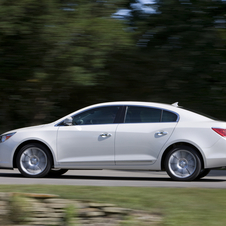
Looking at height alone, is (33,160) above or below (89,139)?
below

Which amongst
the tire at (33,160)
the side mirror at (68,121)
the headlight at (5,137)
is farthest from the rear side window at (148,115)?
the headlight at (5,137)

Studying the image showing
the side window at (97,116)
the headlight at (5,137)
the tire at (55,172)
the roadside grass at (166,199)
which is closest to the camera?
the roadside grass at (166,199)

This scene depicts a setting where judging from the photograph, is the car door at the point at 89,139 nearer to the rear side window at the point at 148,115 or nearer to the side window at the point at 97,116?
the side window at the point at 97,116

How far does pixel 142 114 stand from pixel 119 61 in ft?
23.4

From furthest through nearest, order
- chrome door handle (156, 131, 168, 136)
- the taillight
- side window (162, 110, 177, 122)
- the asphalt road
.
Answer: side window (162, 110, 177, 122) → chrome door handle (156, 131, 168, 136) → the taillight → the asphalt road

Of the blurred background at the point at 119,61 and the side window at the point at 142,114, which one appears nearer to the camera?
the side window at the point at 142,114

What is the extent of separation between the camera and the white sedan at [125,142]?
8625mm

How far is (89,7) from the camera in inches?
554

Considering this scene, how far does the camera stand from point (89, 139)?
29.6 feet

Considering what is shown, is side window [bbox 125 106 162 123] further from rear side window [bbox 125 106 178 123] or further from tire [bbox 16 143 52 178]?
tire [bbox 16 143 52 178]

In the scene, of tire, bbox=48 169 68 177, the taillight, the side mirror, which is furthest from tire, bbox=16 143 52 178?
the taillight

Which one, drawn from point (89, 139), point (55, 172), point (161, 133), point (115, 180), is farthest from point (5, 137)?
point (161, 133)

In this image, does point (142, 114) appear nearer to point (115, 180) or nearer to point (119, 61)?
point (115, 180)

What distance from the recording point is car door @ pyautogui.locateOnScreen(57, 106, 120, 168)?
8953mm
